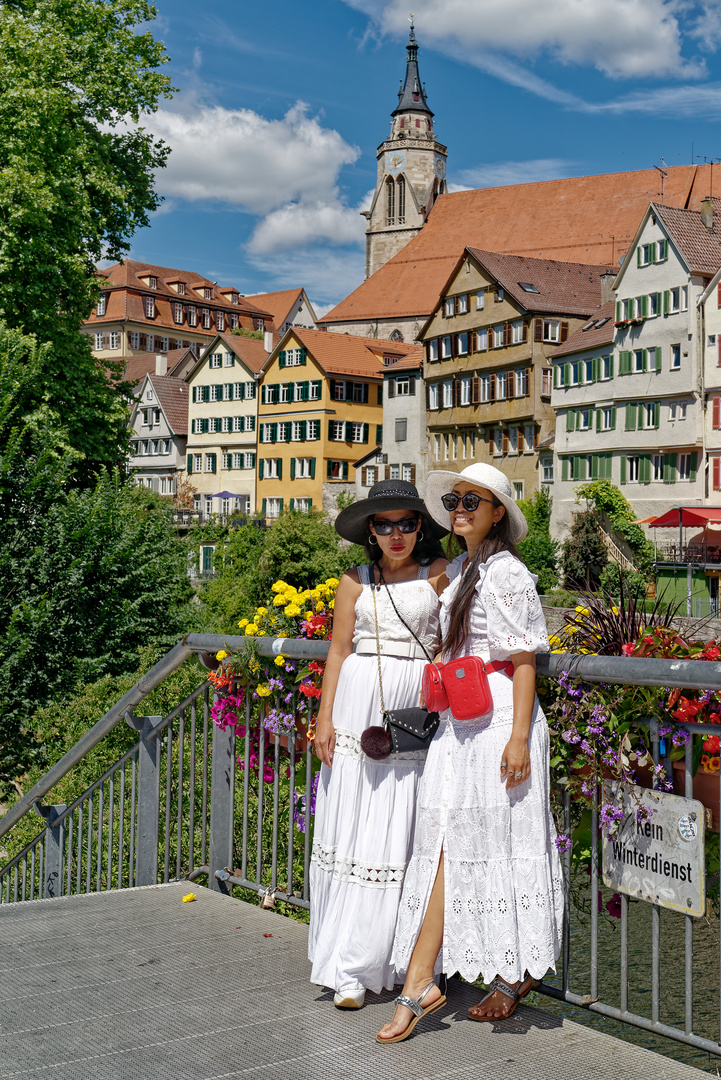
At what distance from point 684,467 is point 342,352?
27226 mm

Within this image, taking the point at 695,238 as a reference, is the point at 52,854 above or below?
below

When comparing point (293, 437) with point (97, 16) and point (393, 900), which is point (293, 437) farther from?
point (393, 900)

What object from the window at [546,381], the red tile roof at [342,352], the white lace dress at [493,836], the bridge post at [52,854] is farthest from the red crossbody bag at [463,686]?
the red tile roof at [342,352]

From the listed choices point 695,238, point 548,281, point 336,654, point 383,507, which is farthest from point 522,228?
point 336,654

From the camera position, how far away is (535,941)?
360cm

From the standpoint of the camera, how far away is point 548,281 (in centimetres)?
5672

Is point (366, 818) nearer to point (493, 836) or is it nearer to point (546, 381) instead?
point (493, 836)

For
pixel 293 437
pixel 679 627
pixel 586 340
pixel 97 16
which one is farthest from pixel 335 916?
pixel 293 437

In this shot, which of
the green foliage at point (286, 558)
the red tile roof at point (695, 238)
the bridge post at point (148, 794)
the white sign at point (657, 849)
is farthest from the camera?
the green foliage at point (286, 558)

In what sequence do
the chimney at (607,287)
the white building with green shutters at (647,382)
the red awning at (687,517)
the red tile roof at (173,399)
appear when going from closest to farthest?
the red awning at (687,517), the white building with green shutters at (647,382), the chimney at (607,287), the red tile roof at (173,399)

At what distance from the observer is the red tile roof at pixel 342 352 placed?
6588 centimetres

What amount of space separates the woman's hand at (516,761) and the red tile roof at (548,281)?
51.5 m

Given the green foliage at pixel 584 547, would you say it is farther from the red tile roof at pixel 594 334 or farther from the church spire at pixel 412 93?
the church spire at pixel 412 93

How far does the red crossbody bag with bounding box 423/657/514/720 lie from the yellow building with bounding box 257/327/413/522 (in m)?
59.3
